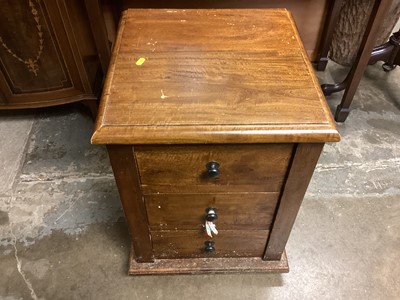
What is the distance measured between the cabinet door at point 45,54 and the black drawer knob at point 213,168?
87 centimetres

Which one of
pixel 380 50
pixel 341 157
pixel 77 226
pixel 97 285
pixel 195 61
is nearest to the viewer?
pixel 195 61

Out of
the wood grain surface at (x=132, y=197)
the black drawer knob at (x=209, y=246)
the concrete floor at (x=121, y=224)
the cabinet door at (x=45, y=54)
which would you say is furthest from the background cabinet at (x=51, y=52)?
the black drawer knob at (x=209, y=246)

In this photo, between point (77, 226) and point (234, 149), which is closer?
point (234, 149)

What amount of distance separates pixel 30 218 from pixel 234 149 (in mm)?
958

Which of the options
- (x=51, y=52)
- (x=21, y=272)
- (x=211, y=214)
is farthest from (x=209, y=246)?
(x=51, y=52)

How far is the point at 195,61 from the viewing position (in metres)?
0.91

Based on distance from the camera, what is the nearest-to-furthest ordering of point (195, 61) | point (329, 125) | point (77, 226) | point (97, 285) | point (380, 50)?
point (329, 125), point (195, 61), point (97, 285), point (77, 226), point (380, 50)

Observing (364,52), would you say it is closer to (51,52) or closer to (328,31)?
(328,31)

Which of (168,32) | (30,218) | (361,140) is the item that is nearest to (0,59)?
(30,218)

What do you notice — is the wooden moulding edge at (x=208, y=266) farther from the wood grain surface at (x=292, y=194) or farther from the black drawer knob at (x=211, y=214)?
the black drawer knob at (x=211, y=214)

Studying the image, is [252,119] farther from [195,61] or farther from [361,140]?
[361,140]

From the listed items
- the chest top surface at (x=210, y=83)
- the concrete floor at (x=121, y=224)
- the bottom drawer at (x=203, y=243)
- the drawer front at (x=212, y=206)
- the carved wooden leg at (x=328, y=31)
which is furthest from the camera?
the carved wooden leg at (x=328, y=31)

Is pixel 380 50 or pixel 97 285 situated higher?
pixel 380 50

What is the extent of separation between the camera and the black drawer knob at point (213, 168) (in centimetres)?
83
